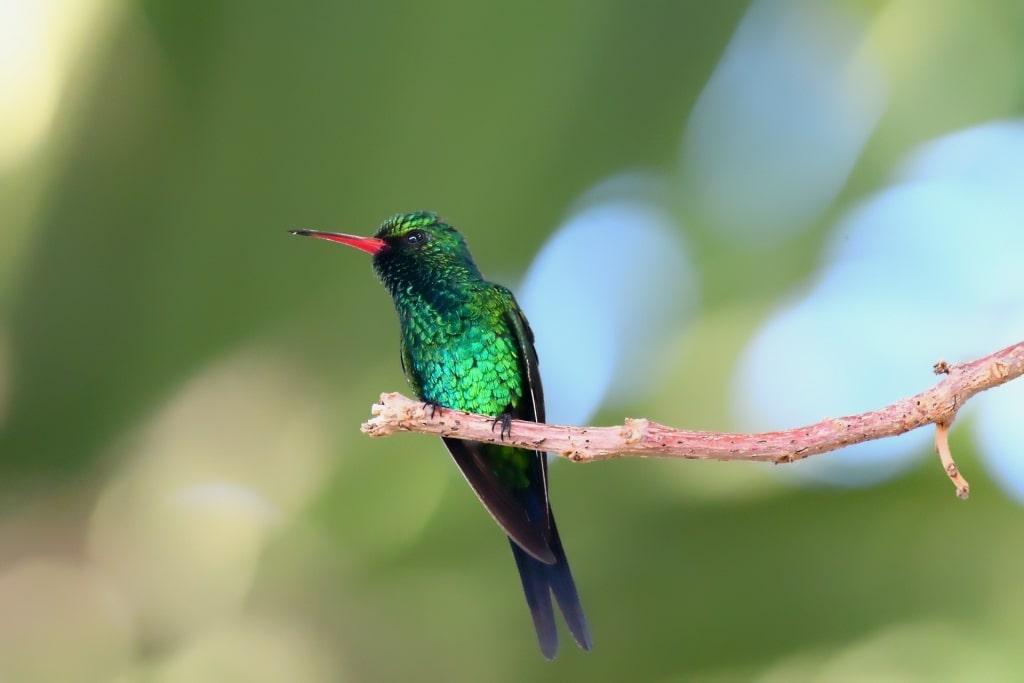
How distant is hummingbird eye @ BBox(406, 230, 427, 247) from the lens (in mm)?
2076

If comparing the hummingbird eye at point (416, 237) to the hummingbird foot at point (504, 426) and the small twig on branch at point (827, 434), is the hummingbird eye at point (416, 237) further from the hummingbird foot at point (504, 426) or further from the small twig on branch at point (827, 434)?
the small twig on branch at point (827, 434)

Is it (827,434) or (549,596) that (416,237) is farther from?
(827,434)

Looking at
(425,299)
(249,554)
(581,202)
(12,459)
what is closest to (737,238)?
(581,202)

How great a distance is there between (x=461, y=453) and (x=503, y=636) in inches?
51.9

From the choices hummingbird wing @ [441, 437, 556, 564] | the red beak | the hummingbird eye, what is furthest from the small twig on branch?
the hummingbird eye

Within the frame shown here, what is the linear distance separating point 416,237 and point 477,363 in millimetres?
369

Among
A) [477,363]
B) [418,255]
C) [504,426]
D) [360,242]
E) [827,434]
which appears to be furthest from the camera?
[477,363]

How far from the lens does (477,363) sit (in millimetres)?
2186

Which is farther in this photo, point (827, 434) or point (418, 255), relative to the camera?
point (418, 255)

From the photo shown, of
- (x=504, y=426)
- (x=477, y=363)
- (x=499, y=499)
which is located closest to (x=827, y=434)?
(x=504, y=426)

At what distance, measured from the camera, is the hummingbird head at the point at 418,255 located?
202 centimetres

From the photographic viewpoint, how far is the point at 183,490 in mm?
2965

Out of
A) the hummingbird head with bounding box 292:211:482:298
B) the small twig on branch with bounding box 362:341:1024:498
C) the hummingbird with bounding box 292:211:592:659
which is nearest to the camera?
the small twig on branch with bounding box 362:341:1024:498

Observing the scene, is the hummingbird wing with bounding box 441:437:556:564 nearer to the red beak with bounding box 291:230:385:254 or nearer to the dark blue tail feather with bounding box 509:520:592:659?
the dark blue tail feather with bounding box 509:520:592:659
